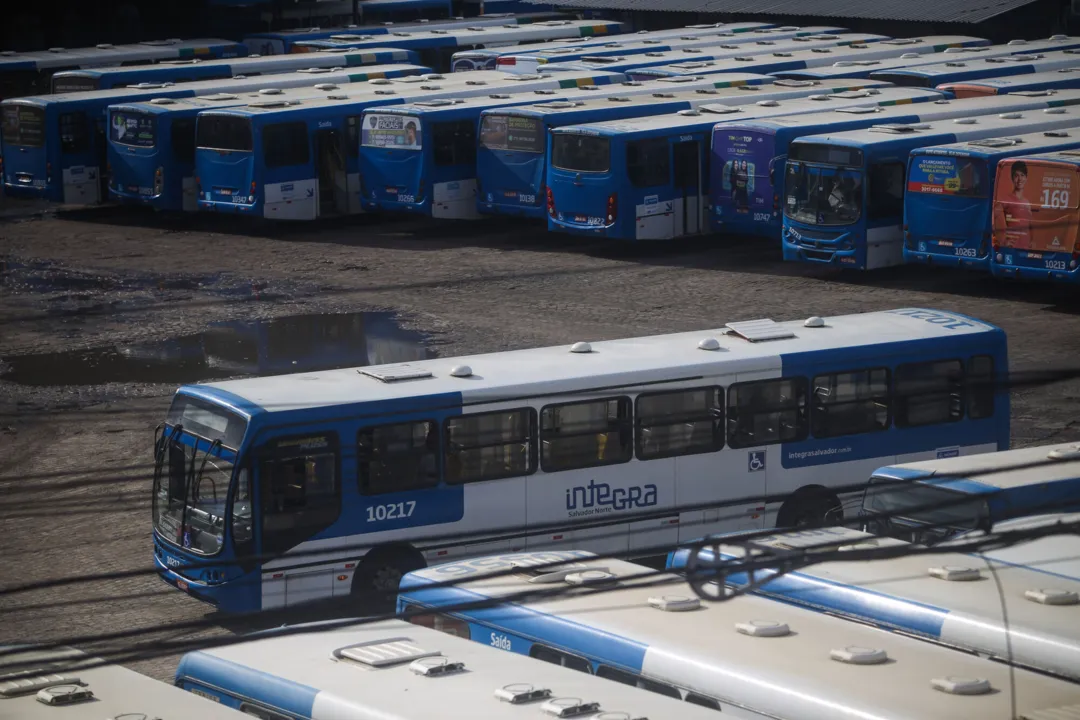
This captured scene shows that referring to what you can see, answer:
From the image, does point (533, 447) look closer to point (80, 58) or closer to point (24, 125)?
point (24, 125)

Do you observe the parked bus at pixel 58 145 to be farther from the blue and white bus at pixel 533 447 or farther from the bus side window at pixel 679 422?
the bus side window at pixel 679 422

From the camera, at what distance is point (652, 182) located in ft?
91.9

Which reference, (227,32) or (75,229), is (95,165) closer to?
(75,229)

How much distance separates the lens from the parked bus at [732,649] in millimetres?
7680

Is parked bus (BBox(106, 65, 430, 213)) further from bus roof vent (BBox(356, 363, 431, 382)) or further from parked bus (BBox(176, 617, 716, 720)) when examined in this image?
parked bus (BBox(176, 617, 716, 720))

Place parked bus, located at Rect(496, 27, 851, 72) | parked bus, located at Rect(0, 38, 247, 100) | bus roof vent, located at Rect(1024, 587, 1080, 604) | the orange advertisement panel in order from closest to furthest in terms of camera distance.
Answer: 1. bus roof vent, located at Rect(1024, 587, 1080, 604)
2. the orange advertisement panel
3. parked bus, located at Rect(0, 38, 247, 100)
4. parked bus, located at Rect(496, 27, 851, 72)

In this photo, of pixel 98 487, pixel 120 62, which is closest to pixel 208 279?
pixel 98 487

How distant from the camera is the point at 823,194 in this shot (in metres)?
25.6

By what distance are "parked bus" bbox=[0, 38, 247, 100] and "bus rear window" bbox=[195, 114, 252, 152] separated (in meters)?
11.8

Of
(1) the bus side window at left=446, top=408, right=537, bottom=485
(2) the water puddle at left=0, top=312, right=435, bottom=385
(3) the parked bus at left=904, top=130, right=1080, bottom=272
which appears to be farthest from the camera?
(3) the parked bus at left=904, top=130, right=1080, bottom=272

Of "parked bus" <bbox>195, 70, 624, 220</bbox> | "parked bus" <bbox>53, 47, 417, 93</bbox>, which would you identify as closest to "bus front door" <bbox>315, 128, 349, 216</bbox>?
"parked bus" <bbox>195, 70, 624, 220</bbox>

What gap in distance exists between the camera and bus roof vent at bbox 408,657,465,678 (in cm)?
803

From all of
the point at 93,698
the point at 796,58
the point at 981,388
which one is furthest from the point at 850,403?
the point at 796,58

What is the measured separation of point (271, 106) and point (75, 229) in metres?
5.01
